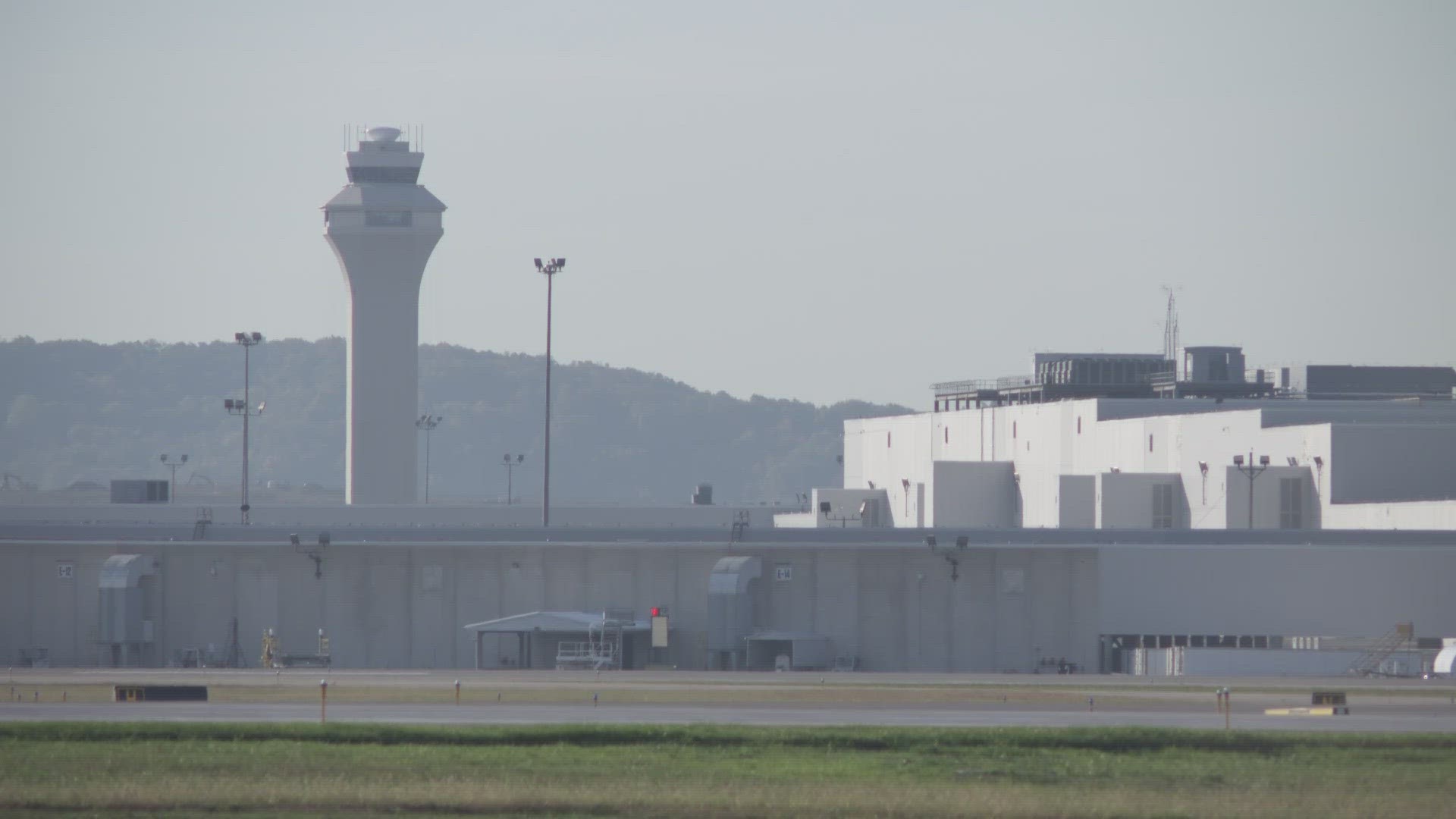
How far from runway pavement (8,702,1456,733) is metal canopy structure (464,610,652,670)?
19.7 m

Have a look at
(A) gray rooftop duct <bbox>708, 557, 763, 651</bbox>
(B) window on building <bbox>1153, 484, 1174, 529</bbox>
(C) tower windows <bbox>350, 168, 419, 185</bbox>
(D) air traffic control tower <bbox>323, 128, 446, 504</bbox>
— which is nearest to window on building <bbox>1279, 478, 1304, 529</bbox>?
(B) window on building <bbox>1153, 484, 1174, 529</bbox>

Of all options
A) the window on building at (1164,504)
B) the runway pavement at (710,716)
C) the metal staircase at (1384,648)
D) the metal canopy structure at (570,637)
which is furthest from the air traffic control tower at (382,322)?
the runway pavement at (710,716)

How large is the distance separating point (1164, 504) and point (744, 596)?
28.7 meters

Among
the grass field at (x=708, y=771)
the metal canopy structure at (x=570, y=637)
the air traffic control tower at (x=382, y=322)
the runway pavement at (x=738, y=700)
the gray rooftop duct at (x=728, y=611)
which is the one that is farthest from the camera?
the air traffic control tower at (x=382, y=322)

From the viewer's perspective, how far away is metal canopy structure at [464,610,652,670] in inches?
2621

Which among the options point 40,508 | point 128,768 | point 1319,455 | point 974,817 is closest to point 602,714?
point 128,768

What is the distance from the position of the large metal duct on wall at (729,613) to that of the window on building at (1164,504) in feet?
91.5

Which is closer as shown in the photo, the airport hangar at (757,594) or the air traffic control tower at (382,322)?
the airport hangar at (757,594)

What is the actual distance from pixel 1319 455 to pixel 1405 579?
1320cm

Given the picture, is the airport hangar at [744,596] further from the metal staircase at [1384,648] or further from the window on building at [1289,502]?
the window on building at [1289,502]

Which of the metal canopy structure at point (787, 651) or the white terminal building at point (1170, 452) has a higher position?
the white terminal building at point (1170, 452)

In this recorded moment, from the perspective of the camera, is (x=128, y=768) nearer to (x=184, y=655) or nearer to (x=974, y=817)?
(x=974, y=817)

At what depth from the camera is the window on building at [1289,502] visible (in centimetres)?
8169

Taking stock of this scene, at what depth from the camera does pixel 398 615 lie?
232 feet
